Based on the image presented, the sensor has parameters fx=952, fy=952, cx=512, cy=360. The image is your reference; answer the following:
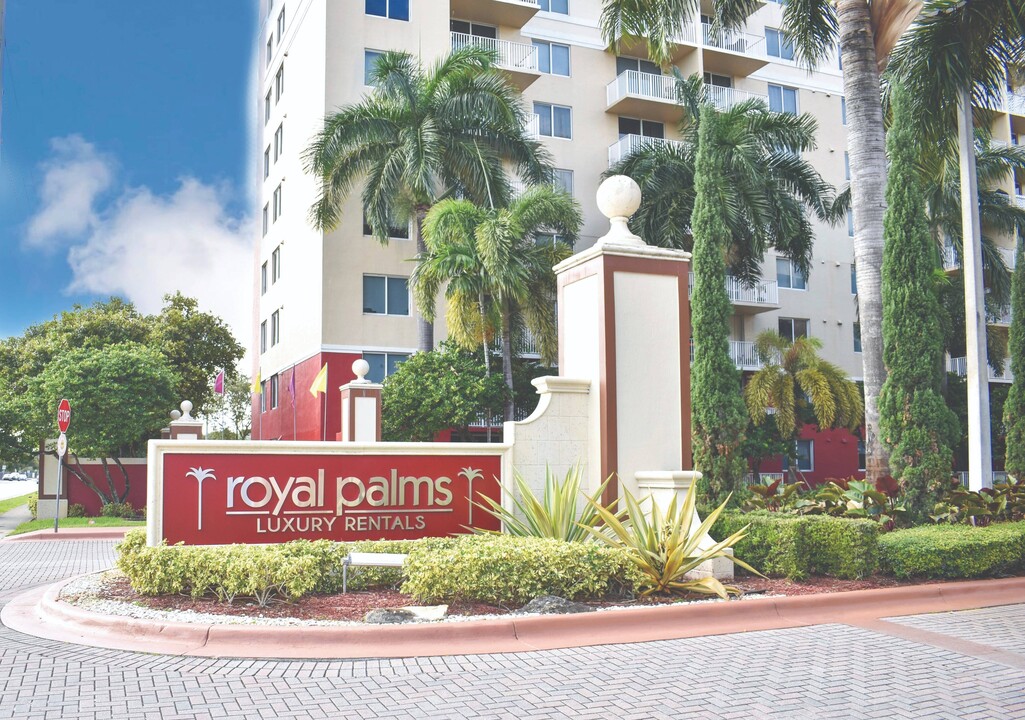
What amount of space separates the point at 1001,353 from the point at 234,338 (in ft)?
106

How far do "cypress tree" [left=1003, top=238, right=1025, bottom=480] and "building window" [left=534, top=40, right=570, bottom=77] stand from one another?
702 inches

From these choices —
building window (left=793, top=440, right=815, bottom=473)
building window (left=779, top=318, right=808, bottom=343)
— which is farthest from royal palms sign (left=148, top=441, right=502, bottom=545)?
building window (left=779, top=318, right=808, bottom=343)

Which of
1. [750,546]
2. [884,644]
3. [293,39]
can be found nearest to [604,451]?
[750,546]

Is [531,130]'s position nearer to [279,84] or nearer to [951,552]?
[279,84]

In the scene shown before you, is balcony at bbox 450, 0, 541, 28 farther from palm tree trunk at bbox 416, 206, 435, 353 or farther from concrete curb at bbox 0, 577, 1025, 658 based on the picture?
concrete curb at bbox 0, 577, 1025, 658

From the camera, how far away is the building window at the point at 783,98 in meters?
40.4

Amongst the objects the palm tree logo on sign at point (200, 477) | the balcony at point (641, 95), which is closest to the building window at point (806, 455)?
the balcony at point (641, 95)

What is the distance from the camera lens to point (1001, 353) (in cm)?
3700

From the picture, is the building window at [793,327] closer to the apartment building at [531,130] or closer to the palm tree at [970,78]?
the apartment building at [531,130]

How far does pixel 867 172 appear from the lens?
16.7m

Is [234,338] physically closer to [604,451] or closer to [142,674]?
[604,451]

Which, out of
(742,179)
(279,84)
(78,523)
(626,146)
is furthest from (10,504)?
(742,179)

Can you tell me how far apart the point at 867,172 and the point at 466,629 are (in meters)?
12.3

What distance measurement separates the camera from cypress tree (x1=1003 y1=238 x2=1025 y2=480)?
2147cm
